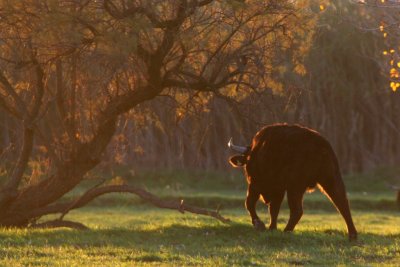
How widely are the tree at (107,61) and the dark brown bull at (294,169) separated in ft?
3.57

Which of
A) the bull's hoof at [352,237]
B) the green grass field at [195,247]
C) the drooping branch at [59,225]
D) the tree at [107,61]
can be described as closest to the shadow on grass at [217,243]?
the green grass field at [195,247]

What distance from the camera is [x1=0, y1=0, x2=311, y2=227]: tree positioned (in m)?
15.8

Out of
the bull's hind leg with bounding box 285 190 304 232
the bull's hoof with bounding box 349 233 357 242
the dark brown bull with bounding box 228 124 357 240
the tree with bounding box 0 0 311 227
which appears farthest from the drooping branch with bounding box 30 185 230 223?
the bull's hoof with bounding box 349 233 357 242

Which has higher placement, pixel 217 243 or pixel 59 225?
pixel 59 225

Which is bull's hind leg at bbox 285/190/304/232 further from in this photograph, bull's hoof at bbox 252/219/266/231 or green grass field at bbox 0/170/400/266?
bull's hoof at bbox 252/219/266/231

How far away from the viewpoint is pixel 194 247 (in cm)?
1501

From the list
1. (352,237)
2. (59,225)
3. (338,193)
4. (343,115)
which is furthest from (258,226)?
(343,115)

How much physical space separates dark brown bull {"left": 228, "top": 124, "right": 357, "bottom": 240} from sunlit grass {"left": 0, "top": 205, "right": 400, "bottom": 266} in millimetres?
538

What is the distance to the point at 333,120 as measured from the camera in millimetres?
35375

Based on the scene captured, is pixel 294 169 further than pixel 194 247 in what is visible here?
Yes

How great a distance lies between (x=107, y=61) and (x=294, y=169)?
3551 millimetres

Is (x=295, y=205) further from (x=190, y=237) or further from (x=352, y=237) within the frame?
(x=190, y=237)

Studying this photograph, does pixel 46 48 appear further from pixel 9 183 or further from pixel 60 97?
pixel 9 183

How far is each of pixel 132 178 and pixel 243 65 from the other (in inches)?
688
